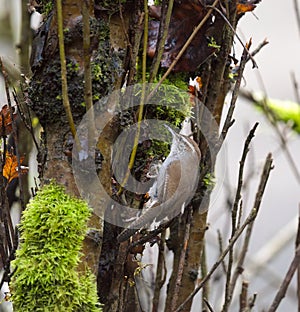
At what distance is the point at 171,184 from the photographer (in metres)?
0.99

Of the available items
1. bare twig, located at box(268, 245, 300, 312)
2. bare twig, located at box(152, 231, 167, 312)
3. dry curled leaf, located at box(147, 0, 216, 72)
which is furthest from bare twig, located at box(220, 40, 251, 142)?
bare twig, located at box(268, 245, 300, 312)

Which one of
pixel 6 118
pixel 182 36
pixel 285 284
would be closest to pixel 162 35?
pixel 182 36

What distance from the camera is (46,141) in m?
1.02

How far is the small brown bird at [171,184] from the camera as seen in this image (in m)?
0.97

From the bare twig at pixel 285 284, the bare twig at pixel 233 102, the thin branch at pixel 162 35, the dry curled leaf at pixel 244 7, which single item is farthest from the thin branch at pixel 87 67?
the bare twig at pixel 285 284

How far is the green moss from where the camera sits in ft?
3.04

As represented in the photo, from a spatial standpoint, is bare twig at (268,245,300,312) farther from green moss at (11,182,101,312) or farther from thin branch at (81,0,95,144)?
thin branch at (81,0,95,144)

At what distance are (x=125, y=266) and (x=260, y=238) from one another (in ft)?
11.7

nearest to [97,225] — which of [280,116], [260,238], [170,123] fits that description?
[170,123]

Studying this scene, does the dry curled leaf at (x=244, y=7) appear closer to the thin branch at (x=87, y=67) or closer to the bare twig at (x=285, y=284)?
the thin branch at (x=87, y=67)

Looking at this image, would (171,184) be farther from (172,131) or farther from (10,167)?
(10,167)

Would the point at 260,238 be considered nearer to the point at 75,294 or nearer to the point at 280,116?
the point at 280,116

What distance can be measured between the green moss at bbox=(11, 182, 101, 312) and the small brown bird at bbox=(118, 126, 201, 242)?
0.27 feet

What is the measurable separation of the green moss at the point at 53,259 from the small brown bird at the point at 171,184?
0.08 m
